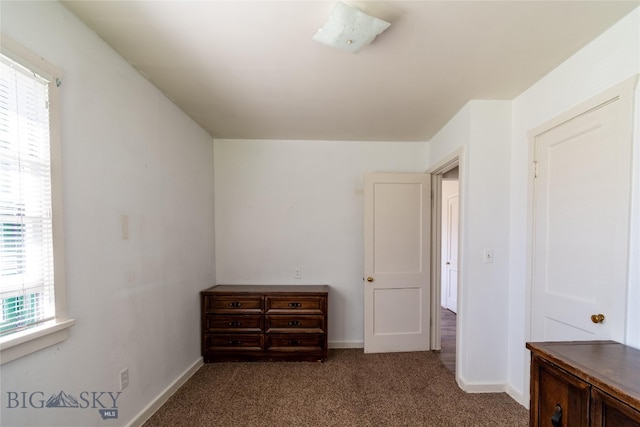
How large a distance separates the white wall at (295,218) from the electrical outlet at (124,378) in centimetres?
141

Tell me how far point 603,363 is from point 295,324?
7.31ft

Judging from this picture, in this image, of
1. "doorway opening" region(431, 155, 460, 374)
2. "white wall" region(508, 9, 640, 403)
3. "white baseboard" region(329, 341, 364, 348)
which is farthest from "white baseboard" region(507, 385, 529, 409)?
"white baseboard" region(329, 341, 364, 348)

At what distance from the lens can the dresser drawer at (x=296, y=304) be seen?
8.76 ft

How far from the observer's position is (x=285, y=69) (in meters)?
1.70

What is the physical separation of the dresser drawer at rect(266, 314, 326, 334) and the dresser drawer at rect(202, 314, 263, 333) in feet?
0.41

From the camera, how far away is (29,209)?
3.64ft

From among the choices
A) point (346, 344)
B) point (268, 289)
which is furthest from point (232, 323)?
point (346, 344)

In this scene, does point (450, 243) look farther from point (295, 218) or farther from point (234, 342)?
point (234, 342)

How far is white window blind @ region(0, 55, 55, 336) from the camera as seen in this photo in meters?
1.02

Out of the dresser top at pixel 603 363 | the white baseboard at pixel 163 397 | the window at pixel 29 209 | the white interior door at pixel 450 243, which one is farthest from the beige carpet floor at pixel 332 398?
the white interior door at pixel 450 243

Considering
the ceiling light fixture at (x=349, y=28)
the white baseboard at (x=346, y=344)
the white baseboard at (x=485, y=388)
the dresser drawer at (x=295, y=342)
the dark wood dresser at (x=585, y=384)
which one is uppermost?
the ceiling light fixture at (x=349, y=28)

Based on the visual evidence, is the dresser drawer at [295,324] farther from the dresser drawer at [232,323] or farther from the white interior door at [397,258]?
the white interior door at [397,258]

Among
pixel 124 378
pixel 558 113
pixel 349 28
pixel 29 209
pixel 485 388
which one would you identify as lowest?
pixel 485 388

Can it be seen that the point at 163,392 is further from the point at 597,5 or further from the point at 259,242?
the point at 597,5
